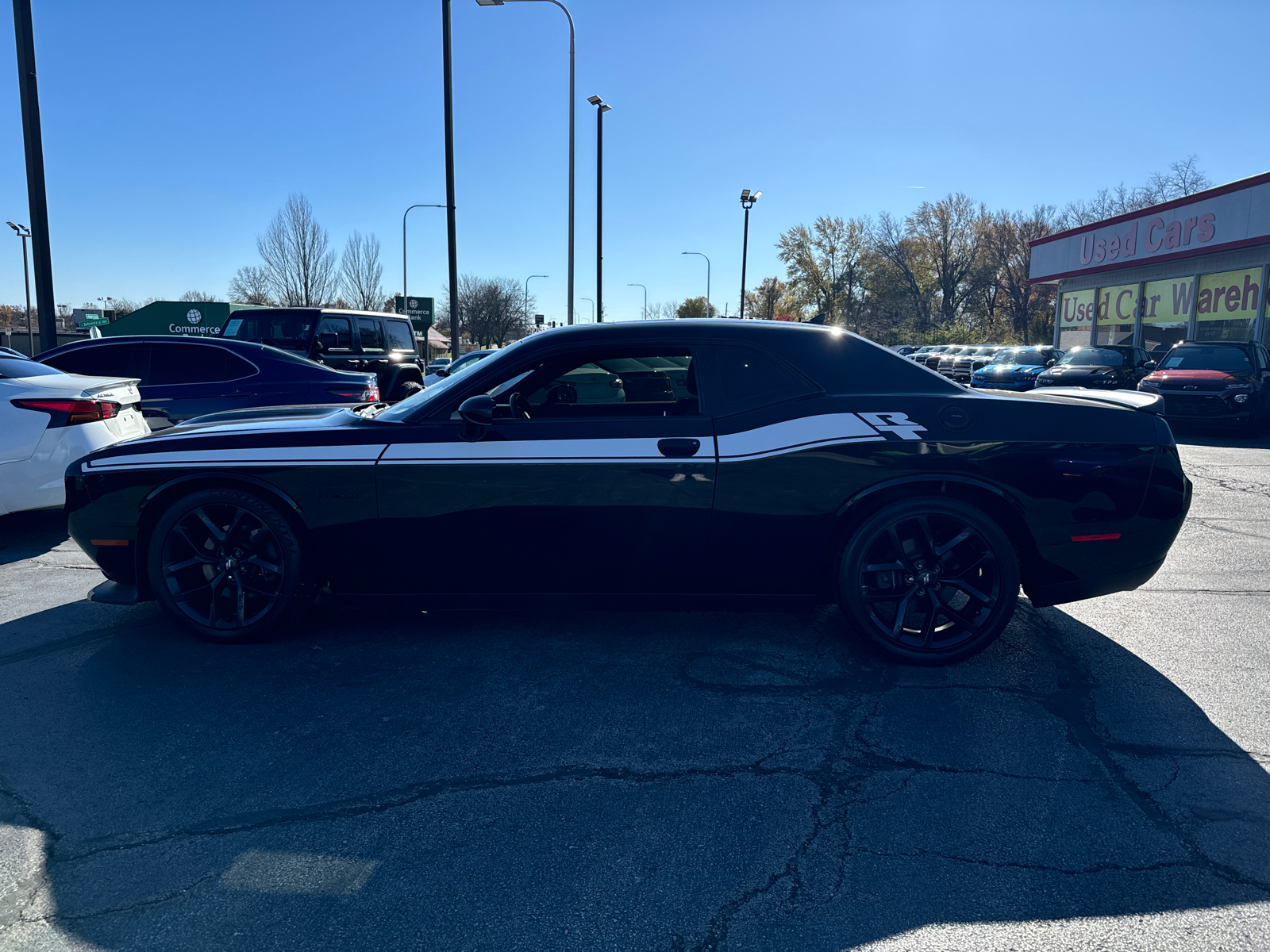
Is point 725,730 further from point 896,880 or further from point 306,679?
point 306,679

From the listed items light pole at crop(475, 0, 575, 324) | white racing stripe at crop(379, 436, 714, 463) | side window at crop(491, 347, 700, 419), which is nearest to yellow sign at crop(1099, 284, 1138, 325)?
light pole at crop(475, 0, 575, 324)

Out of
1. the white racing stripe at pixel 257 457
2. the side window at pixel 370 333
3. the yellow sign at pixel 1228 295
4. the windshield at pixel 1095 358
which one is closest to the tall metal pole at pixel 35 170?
the side window at pixel 370 333

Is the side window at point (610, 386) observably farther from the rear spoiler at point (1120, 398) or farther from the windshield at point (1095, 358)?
the windshield at point (1095, 358)

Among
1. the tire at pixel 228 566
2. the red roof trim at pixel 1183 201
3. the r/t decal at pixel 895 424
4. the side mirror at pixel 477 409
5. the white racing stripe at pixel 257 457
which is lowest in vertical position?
the tire at pixel 228 566

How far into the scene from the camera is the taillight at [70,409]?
6.06m

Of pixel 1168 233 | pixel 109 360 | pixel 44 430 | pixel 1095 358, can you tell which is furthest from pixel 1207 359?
pixel 44 430

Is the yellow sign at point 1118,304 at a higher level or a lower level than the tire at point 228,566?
higher

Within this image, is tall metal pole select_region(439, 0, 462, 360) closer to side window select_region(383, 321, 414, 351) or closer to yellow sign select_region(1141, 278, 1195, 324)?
side window select_region(383, 321, 414, 351)

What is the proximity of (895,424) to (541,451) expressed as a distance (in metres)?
1.57

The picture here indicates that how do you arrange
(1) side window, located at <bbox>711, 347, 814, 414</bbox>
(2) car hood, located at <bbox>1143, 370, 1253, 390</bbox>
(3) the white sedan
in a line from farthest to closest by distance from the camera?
(2) car hood, located at <bbox>1143, 370, 1253, 390</bbox>
(3) the white sedan
(1) side window, located at <bbox>711, 347, 814, 414</bbox>

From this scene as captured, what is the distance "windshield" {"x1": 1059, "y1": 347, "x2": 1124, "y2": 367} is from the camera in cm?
1870

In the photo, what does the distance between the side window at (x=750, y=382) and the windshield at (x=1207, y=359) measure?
15101 mm

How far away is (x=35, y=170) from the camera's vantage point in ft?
36.3

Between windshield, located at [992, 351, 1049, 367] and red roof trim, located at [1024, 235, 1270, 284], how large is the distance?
143 inches
